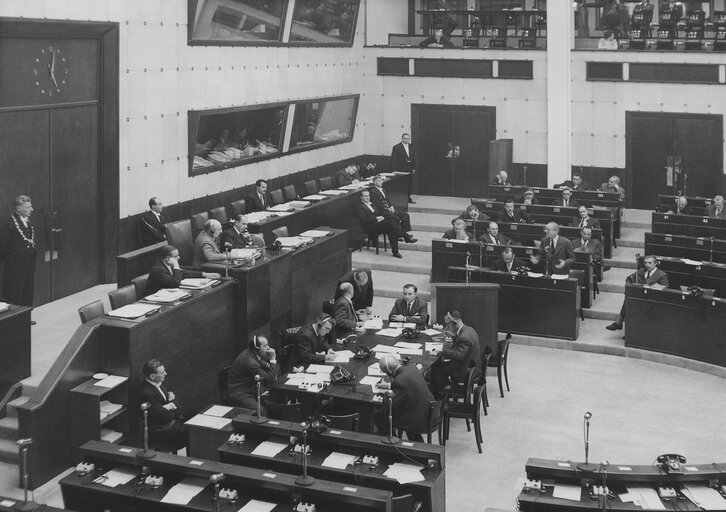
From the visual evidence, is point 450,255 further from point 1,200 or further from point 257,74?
point 1,200

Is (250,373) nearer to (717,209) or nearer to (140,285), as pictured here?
(140,285)

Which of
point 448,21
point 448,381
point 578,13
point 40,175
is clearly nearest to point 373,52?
point 448,21

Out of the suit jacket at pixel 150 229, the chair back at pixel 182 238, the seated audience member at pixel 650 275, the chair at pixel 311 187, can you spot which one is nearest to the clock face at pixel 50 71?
the suit jacket at pixel 150 229

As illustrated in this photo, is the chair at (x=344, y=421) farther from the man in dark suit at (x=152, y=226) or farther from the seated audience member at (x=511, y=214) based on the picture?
the seated audience member at (x=511, y=214)

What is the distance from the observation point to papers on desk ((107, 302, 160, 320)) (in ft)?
33.8

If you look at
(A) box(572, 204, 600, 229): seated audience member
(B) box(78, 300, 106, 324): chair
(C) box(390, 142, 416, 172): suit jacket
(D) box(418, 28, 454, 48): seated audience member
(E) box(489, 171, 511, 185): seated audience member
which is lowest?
(B) box(78, 300, 106, 324): chair

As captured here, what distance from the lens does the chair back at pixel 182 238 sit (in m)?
14.0

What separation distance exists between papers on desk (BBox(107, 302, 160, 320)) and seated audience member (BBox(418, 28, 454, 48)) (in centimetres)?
1304

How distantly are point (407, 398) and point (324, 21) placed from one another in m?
11.8

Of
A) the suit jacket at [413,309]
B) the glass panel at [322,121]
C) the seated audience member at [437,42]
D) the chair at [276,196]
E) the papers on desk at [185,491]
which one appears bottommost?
the papers on desk at [185,491]

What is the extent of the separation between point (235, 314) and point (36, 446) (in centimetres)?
313

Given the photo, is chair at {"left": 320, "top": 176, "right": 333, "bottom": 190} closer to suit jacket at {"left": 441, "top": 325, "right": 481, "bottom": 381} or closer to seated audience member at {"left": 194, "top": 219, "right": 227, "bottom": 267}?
seated audience member at {"left": 194, "top": 219, "right": 227, "bottom": 267}

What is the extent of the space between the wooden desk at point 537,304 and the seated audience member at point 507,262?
10.3 inches

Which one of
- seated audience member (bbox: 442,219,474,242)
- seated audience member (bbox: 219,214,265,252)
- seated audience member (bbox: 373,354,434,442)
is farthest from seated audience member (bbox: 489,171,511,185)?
seated audience member (bbox: 373,354,434,442)
